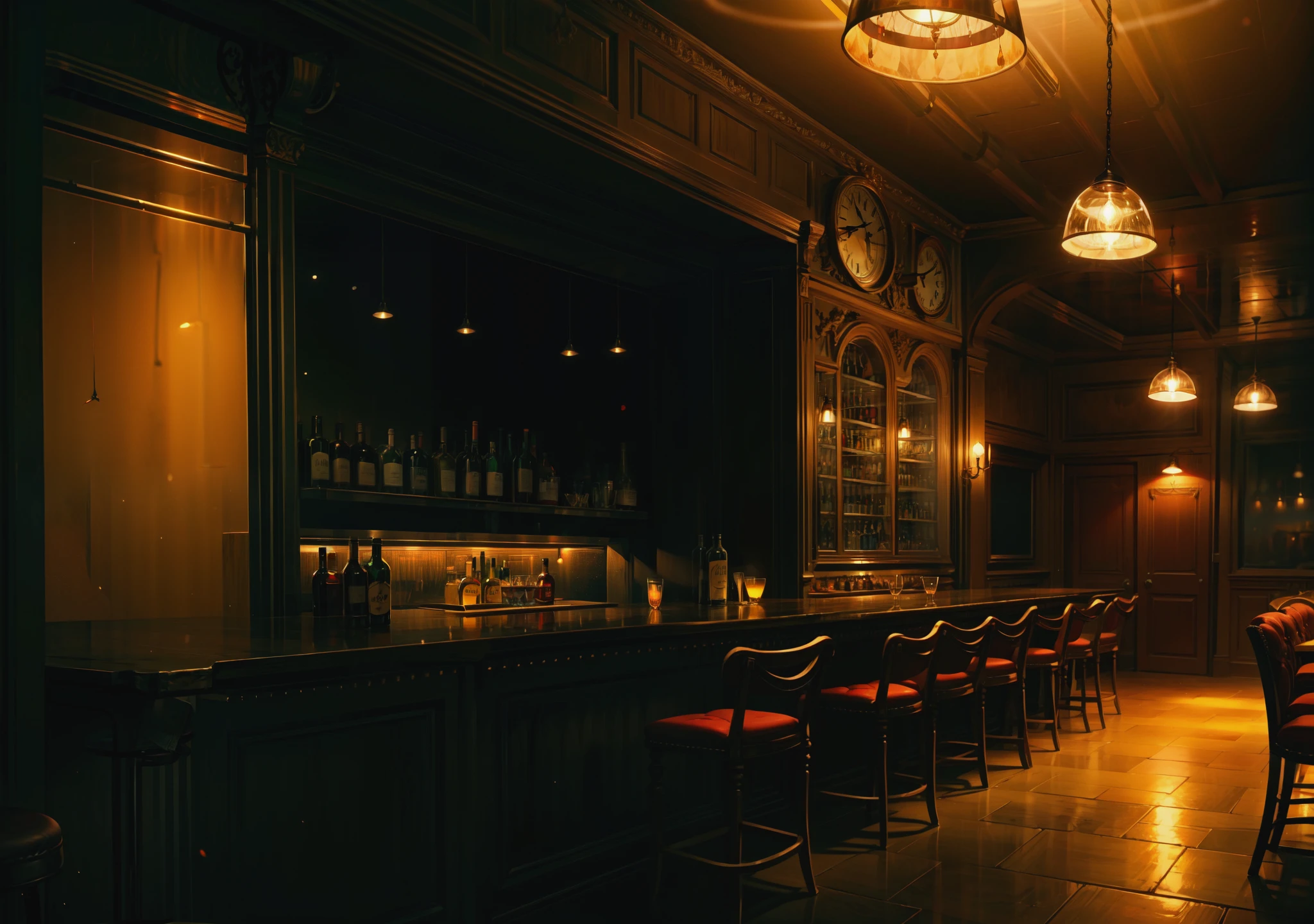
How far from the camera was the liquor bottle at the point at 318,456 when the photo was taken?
15.9 ft

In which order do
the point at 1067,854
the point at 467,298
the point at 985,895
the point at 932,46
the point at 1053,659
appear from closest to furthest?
1. the point at 932,46
2. the point at 985,895
3. the point at 1067,854
4. the point at 467,298
5. the point at 1053,659

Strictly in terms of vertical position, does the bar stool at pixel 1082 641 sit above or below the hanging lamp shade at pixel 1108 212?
below

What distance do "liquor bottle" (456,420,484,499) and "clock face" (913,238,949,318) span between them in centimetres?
381

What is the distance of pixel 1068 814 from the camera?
16.6 feet

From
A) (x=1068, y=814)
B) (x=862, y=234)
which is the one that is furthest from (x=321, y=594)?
(x=862, y=234)

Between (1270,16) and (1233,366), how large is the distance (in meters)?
7.85

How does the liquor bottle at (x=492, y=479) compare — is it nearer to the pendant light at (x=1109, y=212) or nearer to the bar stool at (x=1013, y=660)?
the bar stool at (x=1013, y=660)

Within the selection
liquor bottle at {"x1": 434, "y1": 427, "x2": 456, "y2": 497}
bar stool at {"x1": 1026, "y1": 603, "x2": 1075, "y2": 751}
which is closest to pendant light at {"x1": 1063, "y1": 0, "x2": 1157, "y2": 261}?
bar stool at {"x1": 1026, "y1": 603, "x2": 1075, "y2": 751}

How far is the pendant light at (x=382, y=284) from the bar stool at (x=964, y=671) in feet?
9.63

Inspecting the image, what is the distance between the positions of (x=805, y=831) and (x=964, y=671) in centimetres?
149

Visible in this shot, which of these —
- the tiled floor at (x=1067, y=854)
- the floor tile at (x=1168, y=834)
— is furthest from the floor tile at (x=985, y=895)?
the floor tile at (x=1168, y=834)

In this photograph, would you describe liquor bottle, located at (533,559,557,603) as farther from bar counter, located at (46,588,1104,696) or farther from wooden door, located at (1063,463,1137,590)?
wooden door, located at (1063,463,1137,590)

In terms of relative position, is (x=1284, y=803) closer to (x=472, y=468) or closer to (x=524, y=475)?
(x=524, y=475)

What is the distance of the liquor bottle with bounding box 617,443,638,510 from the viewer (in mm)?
6570
